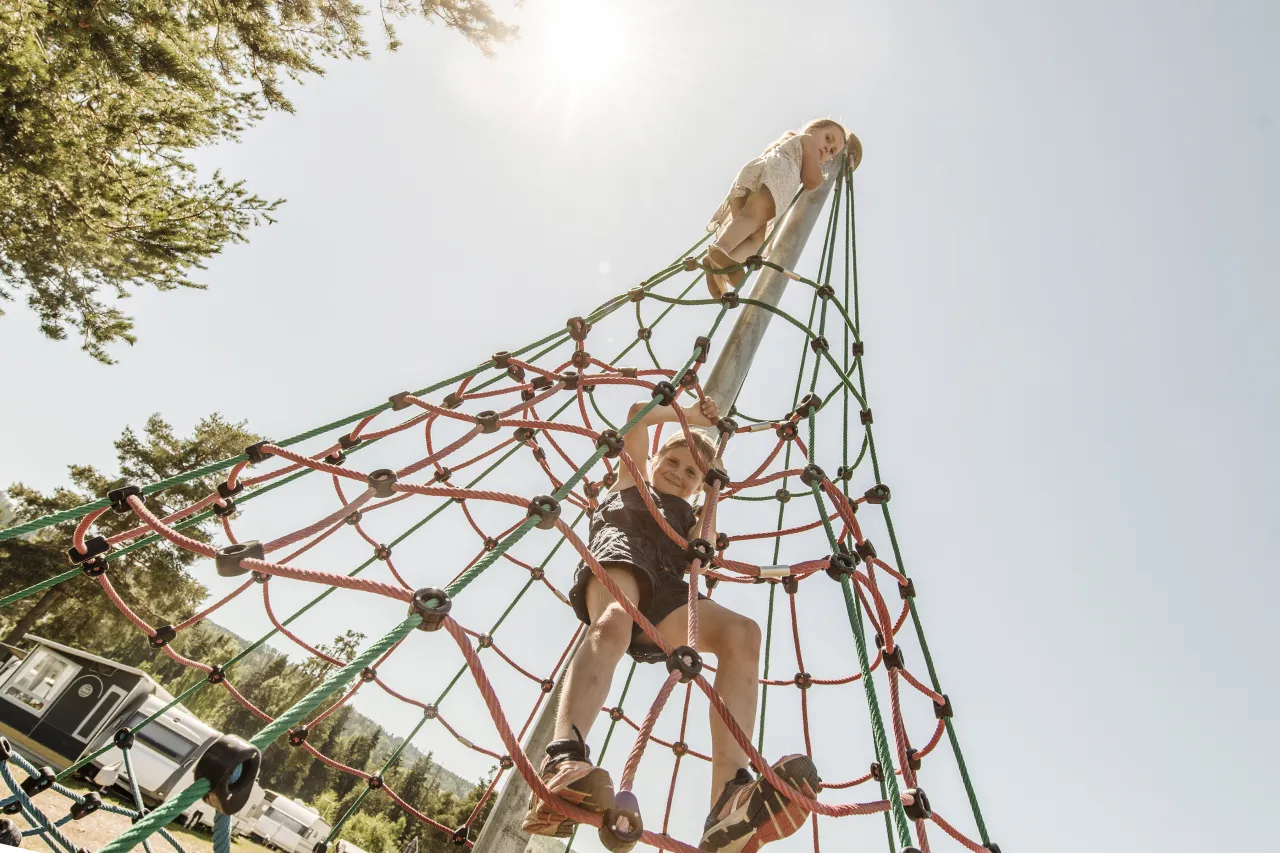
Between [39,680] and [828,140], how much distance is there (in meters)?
13.4

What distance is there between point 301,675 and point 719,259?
40188 mm

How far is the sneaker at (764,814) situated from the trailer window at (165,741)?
12766 mm

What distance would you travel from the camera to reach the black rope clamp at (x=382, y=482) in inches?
74.0

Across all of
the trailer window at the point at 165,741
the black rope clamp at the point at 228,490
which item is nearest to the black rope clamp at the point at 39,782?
the black rope clamp at the point at 228,490

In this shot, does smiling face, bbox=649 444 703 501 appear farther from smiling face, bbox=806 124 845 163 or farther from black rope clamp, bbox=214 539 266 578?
smiling face, bbox=806 124 845 163

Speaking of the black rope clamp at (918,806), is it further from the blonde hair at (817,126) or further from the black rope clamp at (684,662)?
the blonde hair at (817,126)

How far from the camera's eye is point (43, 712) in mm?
9922

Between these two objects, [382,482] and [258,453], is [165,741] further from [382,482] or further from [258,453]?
[382,482]

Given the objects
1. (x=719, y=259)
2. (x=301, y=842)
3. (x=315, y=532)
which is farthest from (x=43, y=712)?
(x=719, y=259)

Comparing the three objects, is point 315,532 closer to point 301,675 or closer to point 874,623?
point 874,623

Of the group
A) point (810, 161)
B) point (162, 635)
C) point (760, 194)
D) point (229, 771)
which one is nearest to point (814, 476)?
point (229, 771)

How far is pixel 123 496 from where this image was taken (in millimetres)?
1921

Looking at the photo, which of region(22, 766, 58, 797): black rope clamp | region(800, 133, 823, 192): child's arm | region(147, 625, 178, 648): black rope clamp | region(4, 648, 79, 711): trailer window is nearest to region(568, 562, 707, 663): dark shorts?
region(22, 766, 58, 797): black rope clamp

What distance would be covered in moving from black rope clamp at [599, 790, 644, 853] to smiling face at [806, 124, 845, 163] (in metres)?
3.24
